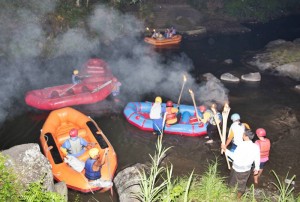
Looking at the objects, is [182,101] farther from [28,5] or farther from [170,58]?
[28,5]

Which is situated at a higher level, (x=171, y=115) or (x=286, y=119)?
(x=171, y=115)

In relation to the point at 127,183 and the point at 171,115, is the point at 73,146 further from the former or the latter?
the point at 171,115

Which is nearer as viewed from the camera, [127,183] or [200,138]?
[127,183]

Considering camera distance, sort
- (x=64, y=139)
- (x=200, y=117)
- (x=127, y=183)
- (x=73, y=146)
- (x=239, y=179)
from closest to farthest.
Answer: (x=239, y=179) < (x=127, y=183) < (x=73, y=146) < (x=64, y=139) < (x=200, y=117)

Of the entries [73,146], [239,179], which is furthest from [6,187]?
[239,179]

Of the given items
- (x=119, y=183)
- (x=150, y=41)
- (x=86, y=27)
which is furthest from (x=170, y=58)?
(x=119, y=183)

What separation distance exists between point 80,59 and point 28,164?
12.9 m

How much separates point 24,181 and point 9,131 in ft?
16.3

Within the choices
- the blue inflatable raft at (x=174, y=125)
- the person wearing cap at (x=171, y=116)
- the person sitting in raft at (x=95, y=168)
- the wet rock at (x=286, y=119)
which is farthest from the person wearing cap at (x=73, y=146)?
the wet rock at (x=286, y=119)

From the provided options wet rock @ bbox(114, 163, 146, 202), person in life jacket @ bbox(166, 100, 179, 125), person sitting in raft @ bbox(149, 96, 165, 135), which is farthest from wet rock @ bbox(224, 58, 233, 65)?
wet rock @ bbox(114, 163, 146, 202)

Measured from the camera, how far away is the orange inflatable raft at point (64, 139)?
25.3 feet

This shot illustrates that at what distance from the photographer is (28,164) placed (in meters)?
6.51

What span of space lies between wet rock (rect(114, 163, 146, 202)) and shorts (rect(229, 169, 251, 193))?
222cm

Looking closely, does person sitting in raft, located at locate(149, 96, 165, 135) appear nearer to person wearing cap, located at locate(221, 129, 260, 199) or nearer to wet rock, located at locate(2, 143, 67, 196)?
person wearing cap, located at locate(221, 129, 260, 199)
